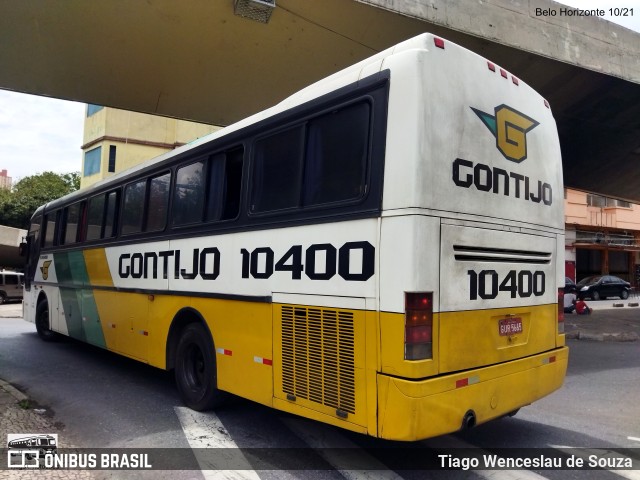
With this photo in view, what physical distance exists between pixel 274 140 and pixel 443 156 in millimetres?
1762

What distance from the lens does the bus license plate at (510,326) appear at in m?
4.34

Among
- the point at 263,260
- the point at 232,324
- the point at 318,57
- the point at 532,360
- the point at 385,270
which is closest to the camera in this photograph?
the point at 385,270

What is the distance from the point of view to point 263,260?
4863 mm

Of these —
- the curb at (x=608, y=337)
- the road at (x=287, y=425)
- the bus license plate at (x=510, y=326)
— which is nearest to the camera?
the bus license plate at (x=510, y=326)

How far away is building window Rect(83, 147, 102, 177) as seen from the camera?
1230 inches

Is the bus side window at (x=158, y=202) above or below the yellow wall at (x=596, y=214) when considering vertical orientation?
below

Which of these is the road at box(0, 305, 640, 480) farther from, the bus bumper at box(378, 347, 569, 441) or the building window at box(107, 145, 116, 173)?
the building window at box(107, 145, 116, 173)

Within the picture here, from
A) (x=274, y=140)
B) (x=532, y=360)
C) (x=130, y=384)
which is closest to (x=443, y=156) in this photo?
(x=274, y=140)

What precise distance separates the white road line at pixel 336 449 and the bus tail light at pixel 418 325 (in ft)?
4.09

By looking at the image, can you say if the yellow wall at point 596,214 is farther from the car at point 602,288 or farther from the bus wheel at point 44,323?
the bus wheel at point 44,323

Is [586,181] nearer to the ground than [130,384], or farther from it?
farther from it

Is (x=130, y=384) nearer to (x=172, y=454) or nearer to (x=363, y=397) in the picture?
(x=172, y=454)

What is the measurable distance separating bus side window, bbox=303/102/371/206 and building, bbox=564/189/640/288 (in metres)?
33.6

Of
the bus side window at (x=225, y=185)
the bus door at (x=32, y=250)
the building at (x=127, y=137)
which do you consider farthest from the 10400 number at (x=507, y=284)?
the building at (x=127, y=137)
